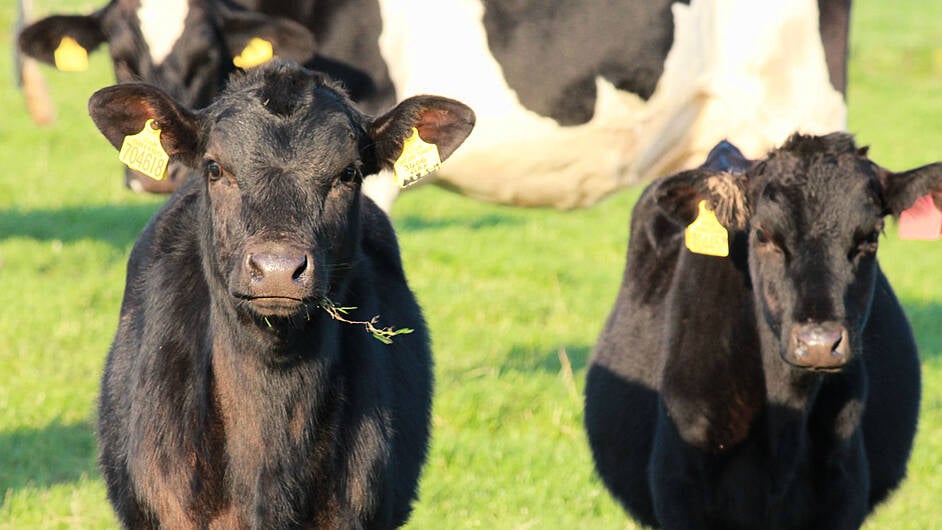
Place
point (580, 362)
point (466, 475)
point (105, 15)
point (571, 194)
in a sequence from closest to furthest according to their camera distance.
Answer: point (466, 475), point (105, 15), point (571, 194), point (580, 362)

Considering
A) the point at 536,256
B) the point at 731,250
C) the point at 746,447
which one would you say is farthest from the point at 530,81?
the point at 536,256

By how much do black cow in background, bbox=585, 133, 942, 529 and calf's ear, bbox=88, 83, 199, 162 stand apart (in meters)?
1.80

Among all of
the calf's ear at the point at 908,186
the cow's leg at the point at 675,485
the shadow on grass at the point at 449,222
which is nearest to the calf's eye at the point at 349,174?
the cow's leg at the point at 675,485

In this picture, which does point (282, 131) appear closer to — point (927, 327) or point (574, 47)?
point (574, 47)

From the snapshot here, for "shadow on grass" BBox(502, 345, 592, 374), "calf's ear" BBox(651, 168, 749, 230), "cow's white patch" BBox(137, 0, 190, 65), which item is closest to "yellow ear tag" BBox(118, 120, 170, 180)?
"calf's ear" BBox(651, 168, 749, 230)

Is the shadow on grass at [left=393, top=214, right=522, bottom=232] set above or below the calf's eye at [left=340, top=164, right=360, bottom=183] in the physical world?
below

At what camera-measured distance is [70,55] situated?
25.0ft

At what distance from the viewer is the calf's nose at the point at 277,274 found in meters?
3.90

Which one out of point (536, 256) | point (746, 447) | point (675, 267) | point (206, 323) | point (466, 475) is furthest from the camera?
point (536, 256)

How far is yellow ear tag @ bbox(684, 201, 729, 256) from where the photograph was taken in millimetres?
5211

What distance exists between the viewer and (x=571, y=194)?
803 cm

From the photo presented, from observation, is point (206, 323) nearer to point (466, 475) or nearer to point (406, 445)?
point (406, 445)

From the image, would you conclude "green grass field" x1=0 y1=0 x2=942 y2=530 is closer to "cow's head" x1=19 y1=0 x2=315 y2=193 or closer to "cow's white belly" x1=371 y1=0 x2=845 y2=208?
"cow's white belly" x1=371 y1=0 x2=845 y2=208

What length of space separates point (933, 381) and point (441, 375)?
9.73 feet
